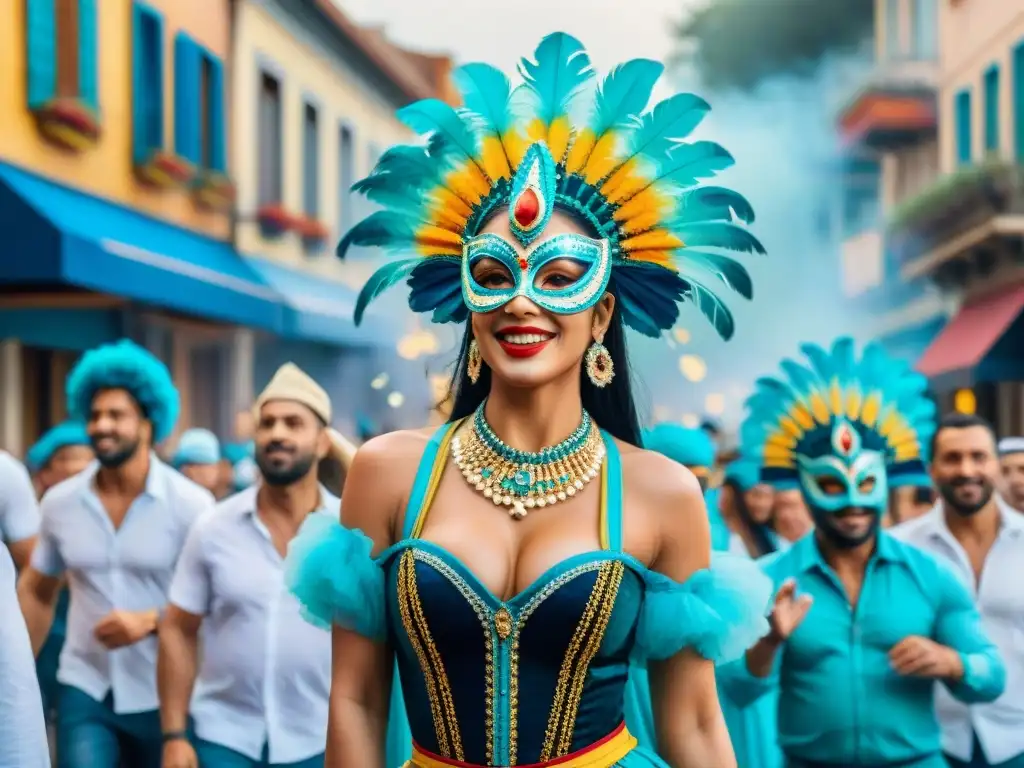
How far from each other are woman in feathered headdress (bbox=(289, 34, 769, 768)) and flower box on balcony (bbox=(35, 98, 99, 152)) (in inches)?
403

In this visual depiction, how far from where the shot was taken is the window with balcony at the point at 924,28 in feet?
74.0

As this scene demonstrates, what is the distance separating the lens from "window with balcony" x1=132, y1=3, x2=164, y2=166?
618 inches

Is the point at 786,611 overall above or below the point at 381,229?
below

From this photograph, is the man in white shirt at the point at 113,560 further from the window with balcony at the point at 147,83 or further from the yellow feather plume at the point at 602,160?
the window with balcony at the point at 147,83

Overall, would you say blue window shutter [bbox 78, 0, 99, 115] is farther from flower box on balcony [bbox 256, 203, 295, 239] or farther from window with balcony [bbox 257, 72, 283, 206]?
window with balcony [bbox 257, 72, 283, 206]

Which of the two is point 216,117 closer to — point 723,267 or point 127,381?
point 127,381

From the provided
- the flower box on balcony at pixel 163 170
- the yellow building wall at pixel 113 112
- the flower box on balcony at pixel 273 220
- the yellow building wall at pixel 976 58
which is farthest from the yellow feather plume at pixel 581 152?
the flower box on balcony at pixel 273 220

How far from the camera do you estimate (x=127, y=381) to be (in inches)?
267

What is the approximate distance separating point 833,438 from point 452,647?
2693 millimetres

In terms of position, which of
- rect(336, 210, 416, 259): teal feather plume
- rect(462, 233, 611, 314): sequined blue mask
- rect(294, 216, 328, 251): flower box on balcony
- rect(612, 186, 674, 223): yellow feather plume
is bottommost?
rect(462, 233, 611, 314): sequined blue mask

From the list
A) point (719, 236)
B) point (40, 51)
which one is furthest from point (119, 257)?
point (719, 236)

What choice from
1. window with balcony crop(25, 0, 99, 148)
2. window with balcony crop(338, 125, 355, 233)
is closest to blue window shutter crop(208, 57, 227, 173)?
window with balcony crop(25, 0, 99, 148)

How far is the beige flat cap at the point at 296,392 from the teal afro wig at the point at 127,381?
0.96 meters

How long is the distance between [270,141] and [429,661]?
17.9 m
